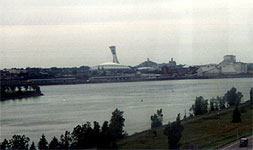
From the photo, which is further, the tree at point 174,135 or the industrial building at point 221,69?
the industrial building at point 221,69

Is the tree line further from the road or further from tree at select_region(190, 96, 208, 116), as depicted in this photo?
tree at select_region(190, 96, 208, 116)

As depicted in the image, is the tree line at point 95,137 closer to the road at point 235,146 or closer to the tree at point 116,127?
the tree at point 116,127

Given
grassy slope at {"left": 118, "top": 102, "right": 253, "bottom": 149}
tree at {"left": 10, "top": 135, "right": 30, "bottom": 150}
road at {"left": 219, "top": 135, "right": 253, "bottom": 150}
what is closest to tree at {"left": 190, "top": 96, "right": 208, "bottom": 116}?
grassy slope at {"left": 118, "top": 102, "right": 253, "bottom": 149}

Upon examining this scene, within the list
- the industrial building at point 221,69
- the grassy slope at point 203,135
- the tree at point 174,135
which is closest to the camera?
the tree at point 174,135

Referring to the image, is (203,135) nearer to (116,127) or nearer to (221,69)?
(116,127)

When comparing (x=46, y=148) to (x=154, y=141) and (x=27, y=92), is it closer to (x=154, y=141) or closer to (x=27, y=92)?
(x=154, y=141)

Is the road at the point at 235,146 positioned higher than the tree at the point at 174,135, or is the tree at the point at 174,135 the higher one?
the tree at the point at 174,135

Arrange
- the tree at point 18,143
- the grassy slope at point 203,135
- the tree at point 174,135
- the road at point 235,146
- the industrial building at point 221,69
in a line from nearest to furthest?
the road at point 235,146, the tree at point 174,135, the grassy slope at point 203,135, the tree at point 18,143, the industrial building at point 221,69

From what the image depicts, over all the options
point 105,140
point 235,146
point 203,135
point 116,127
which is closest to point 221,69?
point 116,127

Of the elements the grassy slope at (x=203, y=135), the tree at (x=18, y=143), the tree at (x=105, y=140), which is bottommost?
the tree at (x=18, y=143)

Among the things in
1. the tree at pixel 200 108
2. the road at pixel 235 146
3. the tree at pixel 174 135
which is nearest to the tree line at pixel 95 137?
the tree at pixel 174 135
